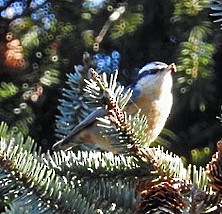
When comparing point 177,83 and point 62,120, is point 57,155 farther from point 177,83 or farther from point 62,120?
point 177,83

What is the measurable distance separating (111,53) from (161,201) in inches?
75.9

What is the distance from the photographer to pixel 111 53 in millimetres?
2820

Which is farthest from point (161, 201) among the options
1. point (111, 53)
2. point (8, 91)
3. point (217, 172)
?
point (111, 53)

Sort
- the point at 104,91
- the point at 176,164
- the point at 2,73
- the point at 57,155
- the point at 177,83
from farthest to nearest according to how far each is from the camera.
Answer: the point at 2,73 < the point at 177,83 < the point at 57,155 < the point at 176,164 < the point at 104,91

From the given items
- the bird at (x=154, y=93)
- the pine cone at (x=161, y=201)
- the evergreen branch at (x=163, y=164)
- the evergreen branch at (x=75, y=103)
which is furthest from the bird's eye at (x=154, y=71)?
the pine cone at (x=161, y=201)

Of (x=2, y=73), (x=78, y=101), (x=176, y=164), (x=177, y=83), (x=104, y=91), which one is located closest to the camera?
(x=104, y=91)

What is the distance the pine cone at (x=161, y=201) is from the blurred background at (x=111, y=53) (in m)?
1.51

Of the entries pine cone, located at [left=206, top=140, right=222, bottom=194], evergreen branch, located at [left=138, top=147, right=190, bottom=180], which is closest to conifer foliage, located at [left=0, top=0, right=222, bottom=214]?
evergreen branch, located at [left=138, top=147, right=190, bottom=180]

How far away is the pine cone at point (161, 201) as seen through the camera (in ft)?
2.98

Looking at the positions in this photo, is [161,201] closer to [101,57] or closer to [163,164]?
[163,164]

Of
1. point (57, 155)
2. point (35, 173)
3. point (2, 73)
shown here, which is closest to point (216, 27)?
point (2, 73)

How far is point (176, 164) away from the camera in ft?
3.48

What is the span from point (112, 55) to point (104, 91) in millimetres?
1849

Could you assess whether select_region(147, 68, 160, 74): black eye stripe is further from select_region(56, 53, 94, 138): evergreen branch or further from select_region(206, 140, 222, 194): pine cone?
select_region(206, 140, 222, 194): pine cone
